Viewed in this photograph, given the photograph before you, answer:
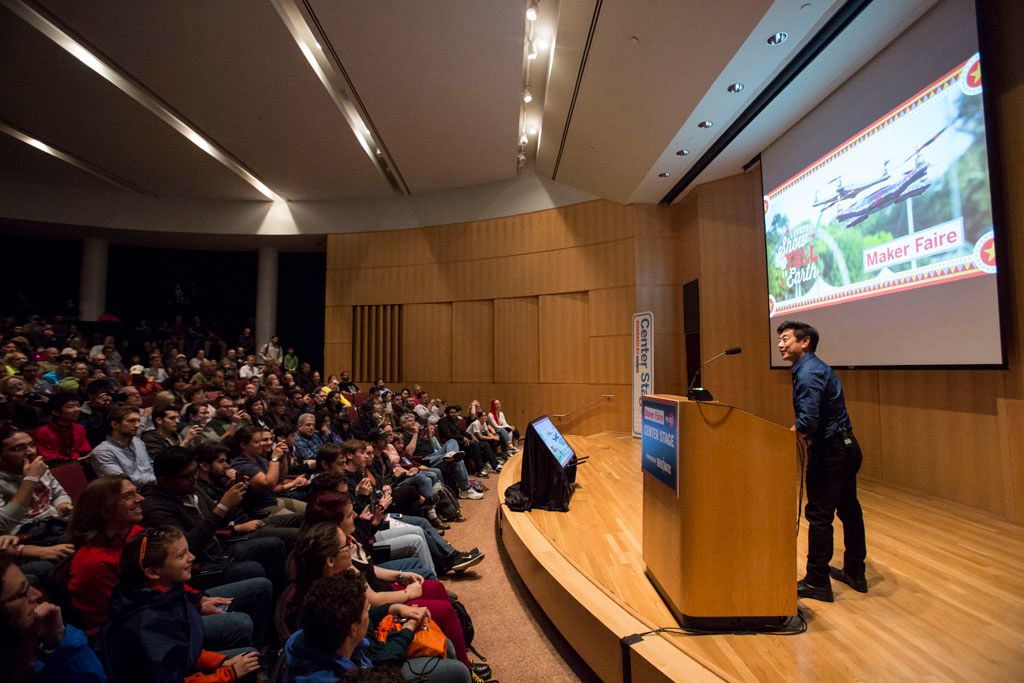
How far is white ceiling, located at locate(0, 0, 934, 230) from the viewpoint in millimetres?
4254

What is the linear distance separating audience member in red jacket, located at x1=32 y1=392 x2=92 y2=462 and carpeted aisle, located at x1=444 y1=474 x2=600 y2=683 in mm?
2706

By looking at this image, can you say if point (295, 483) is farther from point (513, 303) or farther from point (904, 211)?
point (513, 303)

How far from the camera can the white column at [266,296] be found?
419 inches

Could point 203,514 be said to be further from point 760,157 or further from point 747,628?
point 760,157

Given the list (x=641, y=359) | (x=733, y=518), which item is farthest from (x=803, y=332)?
(x=641, y=359)

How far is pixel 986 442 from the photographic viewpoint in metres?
3.32

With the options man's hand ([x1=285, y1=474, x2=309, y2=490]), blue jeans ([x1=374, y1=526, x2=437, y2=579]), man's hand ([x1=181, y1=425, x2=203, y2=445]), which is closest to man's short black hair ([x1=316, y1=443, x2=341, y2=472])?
man's hand ([x1=285, y1=474, x2=309, y2=490])

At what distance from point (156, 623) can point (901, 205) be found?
4938mm

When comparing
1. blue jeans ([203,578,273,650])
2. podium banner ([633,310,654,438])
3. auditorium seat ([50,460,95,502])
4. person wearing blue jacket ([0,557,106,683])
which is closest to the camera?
person wearing blue jacket ([0,557,106,683])

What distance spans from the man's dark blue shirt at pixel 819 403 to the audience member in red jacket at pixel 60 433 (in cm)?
429

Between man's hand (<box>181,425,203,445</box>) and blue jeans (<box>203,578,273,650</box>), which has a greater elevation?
man's hand (<box>181,425,203,445</box>)

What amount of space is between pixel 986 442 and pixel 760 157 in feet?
12.8

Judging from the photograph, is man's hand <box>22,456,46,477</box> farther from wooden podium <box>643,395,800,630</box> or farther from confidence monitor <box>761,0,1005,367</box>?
confidence monitor <box>761,0,1005,367</box>

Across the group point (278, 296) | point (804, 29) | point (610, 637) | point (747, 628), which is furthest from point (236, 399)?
point (278, 296)
